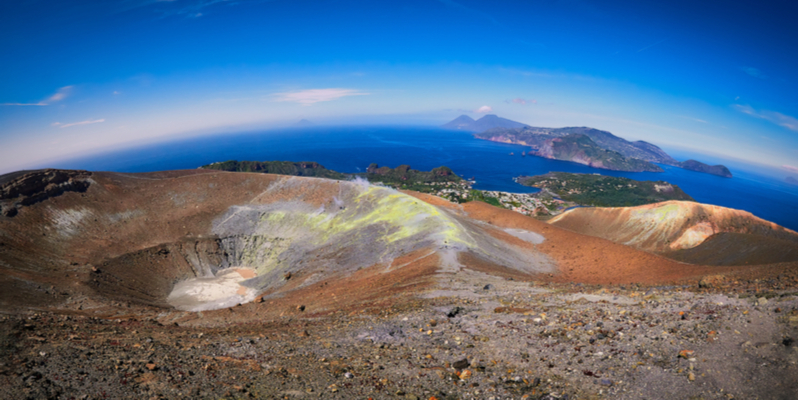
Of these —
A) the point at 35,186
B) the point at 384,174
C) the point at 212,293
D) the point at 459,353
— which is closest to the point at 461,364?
the point at 459,353

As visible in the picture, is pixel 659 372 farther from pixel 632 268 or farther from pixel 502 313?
pixel 632 268

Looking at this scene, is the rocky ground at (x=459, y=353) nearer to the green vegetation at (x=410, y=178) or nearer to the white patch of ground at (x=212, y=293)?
the white patch of ground at (x=212, y=293)

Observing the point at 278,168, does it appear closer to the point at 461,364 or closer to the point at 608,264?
the point at 608,264

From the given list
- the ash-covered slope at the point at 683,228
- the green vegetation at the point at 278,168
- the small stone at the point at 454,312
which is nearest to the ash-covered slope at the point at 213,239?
the small stone at the point at 454,312

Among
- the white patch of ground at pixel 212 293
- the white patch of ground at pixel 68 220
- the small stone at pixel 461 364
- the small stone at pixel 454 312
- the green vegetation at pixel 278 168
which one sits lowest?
the white patch of ground at pixel 212 293

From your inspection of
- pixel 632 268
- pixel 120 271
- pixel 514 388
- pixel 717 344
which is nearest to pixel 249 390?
pixel 514 388
